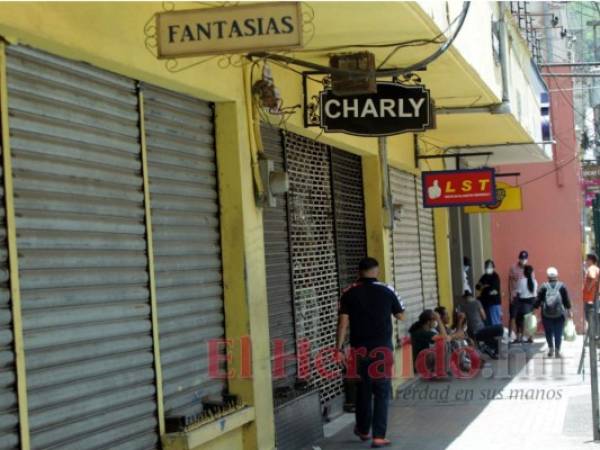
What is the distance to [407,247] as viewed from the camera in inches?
693

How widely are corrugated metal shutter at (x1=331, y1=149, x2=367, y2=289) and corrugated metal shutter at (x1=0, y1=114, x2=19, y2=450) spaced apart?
7.48 m

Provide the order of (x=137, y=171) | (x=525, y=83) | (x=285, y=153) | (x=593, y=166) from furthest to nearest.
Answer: (x=593, y=166) < (x=525, y=83) < (x=285, y=153) < (x=137, y=171)

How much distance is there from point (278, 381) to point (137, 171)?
364 centimetres

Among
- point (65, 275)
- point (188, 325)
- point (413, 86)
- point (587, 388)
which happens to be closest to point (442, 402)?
point (587, 388)

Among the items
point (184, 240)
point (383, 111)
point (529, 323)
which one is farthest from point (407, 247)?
point (184, 240)

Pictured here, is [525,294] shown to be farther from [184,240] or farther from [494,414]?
[184,240]

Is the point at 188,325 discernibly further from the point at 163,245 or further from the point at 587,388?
the point at 587,388

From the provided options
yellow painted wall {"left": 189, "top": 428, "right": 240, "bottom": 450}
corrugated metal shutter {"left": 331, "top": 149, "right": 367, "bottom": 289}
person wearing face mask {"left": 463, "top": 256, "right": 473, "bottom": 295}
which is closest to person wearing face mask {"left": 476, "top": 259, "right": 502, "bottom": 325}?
person wearing face mask {"left": 463, "top": 256, "right": 473, "bottom": 295}

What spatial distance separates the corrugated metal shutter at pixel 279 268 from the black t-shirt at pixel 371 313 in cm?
70

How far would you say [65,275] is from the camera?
22.6 feet

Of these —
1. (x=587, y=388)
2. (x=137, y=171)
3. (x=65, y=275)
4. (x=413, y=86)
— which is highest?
(x=413, y=86)

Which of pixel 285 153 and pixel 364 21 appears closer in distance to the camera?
pixel 364 21

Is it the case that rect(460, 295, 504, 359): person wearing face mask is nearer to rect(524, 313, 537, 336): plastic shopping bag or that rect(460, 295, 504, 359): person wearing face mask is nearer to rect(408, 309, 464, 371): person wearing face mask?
rect(524, 313, 537, 336): plastic shopping bag

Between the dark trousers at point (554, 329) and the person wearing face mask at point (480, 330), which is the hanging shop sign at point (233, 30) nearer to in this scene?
the person wearing face mask at point (480, 330)
